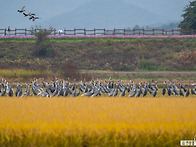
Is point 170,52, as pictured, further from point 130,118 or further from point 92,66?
point 130,118

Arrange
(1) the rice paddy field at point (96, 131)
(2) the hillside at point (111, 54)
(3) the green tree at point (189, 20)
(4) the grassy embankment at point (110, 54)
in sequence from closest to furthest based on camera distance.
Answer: (1) the rice paddy field at point (96, 131) → (4) the grassy embankment at point (110, 54) → (2) the hillside at point (111, 54) → (3) the green tree at point (189, 20)

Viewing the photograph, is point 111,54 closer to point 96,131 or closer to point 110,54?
point 110,54

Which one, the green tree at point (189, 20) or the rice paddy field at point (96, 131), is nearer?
the rice paddy field at point (96, 131)

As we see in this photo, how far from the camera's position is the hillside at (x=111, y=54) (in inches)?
1833

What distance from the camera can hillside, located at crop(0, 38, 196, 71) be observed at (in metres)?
46.6

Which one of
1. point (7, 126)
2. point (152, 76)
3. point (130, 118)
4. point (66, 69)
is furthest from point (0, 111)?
point (152, 76)

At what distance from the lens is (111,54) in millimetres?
52625

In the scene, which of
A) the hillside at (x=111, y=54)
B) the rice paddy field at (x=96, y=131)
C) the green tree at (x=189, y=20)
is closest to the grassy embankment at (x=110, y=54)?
the hillside at (x=111, y=54)

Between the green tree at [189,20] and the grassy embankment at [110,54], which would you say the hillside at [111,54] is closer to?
the grassy embankment at [110,54]

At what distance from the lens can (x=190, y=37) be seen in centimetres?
5856

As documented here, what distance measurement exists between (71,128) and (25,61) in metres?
38.9

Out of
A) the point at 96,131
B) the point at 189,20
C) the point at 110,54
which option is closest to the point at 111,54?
the point at 110,54

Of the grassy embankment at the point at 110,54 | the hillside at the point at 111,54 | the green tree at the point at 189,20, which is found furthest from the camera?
the green tree at the point at 189,20

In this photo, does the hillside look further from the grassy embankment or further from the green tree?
the green tree
